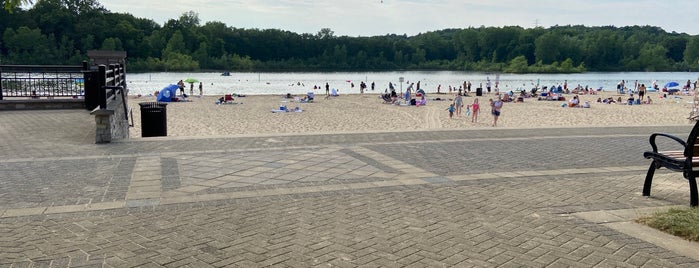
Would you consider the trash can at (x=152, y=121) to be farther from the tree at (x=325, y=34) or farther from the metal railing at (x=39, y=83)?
the tree at (x=325, y=34)

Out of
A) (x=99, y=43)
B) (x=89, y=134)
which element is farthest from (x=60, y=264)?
(x=99, y=43)

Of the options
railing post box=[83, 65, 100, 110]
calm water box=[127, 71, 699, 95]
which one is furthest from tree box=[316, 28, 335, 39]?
railing post box=[83, 65, 100, 110]

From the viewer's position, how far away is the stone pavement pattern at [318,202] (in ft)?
13.1

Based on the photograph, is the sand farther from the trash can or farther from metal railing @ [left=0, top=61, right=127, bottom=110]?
the trash can

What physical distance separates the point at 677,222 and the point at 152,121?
382 inches

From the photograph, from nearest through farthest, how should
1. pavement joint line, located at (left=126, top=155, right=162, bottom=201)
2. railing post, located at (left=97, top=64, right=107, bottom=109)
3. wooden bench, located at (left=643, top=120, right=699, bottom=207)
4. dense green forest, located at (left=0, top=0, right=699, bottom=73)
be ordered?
wooden bench, located at (left=643, top=120, right=699, bottom=207) < pavement joint line, located at (left=126, top=155, right=162, bottom=201) < railing post, located at (left=97, top=64, right=107, bottom=109) < dense green forest, located at (left=0, top=0, right=699, bottom=73)

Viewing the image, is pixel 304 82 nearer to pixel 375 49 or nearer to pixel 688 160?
pixel 375 49

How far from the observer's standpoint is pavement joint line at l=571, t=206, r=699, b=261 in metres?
4.20

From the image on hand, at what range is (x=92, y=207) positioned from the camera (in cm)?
517

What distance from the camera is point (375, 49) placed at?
144625 mm

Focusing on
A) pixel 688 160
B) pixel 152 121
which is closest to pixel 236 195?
pixel 688 160

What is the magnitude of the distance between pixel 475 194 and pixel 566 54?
145 meters

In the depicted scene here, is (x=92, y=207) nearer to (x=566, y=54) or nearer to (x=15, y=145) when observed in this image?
(x=15, y=145)

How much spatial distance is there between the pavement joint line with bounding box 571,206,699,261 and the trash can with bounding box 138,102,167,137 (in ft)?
29.0
